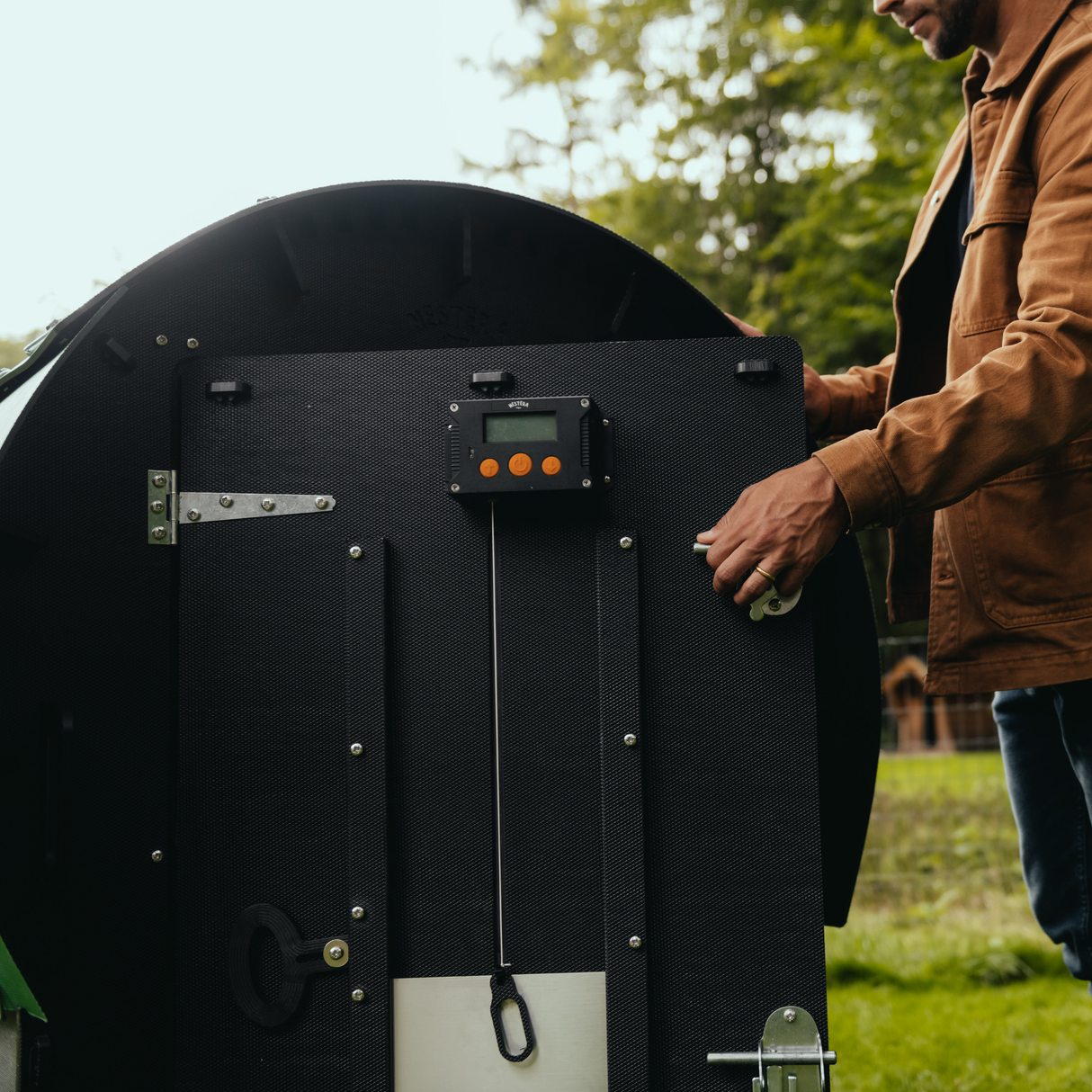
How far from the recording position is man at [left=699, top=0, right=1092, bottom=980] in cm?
156

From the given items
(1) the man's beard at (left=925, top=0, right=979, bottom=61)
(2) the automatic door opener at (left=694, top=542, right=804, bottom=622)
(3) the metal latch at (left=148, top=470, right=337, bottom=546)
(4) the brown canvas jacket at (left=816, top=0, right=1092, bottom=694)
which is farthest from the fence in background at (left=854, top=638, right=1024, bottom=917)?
(3) the metal latch at (left=148, top=470, right=337, bottom=546)

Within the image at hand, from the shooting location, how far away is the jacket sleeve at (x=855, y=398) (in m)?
2.26

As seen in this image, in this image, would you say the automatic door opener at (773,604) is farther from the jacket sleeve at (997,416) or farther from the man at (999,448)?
the jacket sleeve at (997,416)

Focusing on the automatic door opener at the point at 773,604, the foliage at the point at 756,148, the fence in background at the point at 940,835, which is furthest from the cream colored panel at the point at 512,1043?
the foliage at the point at 756,148

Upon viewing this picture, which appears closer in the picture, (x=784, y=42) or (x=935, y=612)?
(x=935, y=612)

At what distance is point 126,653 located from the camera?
5.37 ft

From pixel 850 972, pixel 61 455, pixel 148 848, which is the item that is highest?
pixel 61 455

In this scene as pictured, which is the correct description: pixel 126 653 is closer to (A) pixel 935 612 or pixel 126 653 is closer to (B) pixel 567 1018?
(B) pixel 567 1018

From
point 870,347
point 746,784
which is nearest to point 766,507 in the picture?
point 746,784

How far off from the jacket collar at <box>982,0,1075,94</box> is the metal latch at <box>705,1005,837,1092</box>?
1675 millimetres

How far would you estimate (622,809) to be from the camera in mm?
1566

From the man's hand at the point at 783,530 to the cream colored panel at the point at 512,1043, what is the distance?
2.17 feet

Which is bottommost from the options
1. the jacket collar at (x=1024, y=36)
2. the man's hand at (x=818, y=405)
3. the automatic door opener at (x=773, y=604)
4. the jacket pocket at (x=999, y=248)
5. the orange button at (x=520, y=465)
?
the automatic door opener at (x=773, y=604)

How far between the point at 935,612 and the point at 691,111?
11.5 meters
